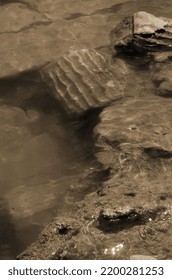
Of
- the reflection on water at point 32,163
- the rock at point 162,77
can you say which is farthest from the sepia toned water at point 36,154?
the rock at point 162,77

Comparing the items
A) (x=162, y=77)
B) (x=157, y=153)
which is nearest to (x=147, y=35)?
(x=162, y=77)

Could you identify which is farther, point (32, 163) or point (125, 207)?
point (32, 163)

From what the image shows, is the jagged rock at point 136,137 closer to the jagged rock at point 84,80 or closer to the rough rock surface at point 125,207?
the rough rock surface at point 125,207

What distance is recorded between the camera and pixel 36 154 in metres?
3.98

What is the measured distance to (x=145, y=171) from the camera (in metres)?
3.18

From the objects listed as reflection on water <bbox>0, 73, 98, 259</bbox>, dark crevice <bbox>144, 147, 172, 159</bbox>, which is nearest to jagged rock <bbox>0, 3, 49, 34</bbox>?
reflection on water <bbox>0, 73, 98, 259</bbox>

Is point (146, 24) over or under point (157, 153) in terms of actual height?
over

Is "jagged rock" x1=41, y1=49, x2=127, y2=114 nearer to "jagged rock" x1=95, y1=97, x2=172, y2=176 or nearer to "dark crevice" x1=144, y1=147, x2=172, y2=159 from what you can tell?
"jagged rock" x1=95, y1=97, x2=172, y2=176

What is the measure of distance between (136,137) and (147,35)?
5.61ft

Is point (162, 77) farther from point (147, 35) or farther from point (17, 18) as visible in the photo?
point (17, 18)

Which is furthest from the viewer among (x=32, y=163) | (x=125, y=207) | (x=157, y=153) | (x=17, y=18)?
(x=17, y=18)

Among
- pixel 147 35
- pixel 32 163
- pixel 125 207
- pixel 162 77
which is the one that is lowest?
pixel 32 163

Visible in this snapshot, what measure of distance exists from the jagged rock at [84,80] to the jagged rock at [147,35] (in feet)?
0.88
